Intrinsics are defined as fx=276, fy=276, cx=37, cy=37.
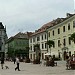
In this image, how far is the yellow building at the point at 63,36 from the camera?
56.5 meters

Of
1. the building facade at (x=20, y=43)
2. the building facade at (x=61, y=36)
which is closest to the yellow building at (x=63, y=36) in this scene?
the building facade at (x=61, y=36)

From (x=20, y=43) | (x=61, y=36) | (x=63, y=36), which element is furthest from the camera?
(x=20, y=43)

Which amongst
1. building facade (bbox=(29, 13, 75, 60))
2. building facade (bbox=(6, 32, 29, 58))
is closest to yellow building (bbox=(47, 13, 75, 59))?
building facade (bbox=(29, 13, 75, 60))

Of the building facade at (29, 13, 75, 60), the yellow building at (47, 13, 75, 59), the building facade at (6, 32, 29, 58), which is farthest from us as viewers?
the building facade at (6, 32, 29, 58)

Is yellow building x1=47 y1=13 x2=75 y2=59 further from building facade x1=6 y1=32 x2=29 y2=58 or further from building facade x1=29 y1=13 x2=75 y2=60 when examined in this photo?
building facade x1=6 y1=32 x2=29 y2=58

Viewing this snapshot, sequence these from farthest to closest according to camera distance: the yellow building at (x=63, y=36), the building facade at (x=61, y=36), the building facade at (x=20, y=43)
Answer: the building facade at (x=20, y=43), the building facade at (x=61, y=36), the yellow building at (x=63, y=36)

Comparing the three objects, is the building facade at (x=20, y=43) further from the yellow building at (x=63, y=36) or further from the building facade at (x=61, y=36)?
the yellow building at (x=63, y=36)

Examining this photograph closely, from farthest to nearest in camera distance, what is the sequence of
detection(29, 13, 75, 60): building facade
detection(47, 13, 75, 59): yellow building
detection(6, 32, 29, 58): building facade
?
detection(6, 32, 29, 58): building facade
detection(29, 13, 75, 60): building facade
detection(47, 13, 75, 59): yellow building

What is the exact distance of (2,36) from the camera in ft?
390

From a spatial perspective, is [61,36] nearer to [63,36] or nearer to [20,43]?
[63,36]

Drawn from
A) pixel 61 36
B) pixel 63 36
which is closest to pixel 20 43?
pixel 61 36

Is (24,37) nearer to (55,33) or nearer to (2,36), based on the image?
(2,36)

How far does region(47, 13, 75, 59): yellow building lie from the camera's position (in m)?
56.5

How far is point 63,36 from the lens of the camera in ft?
201
